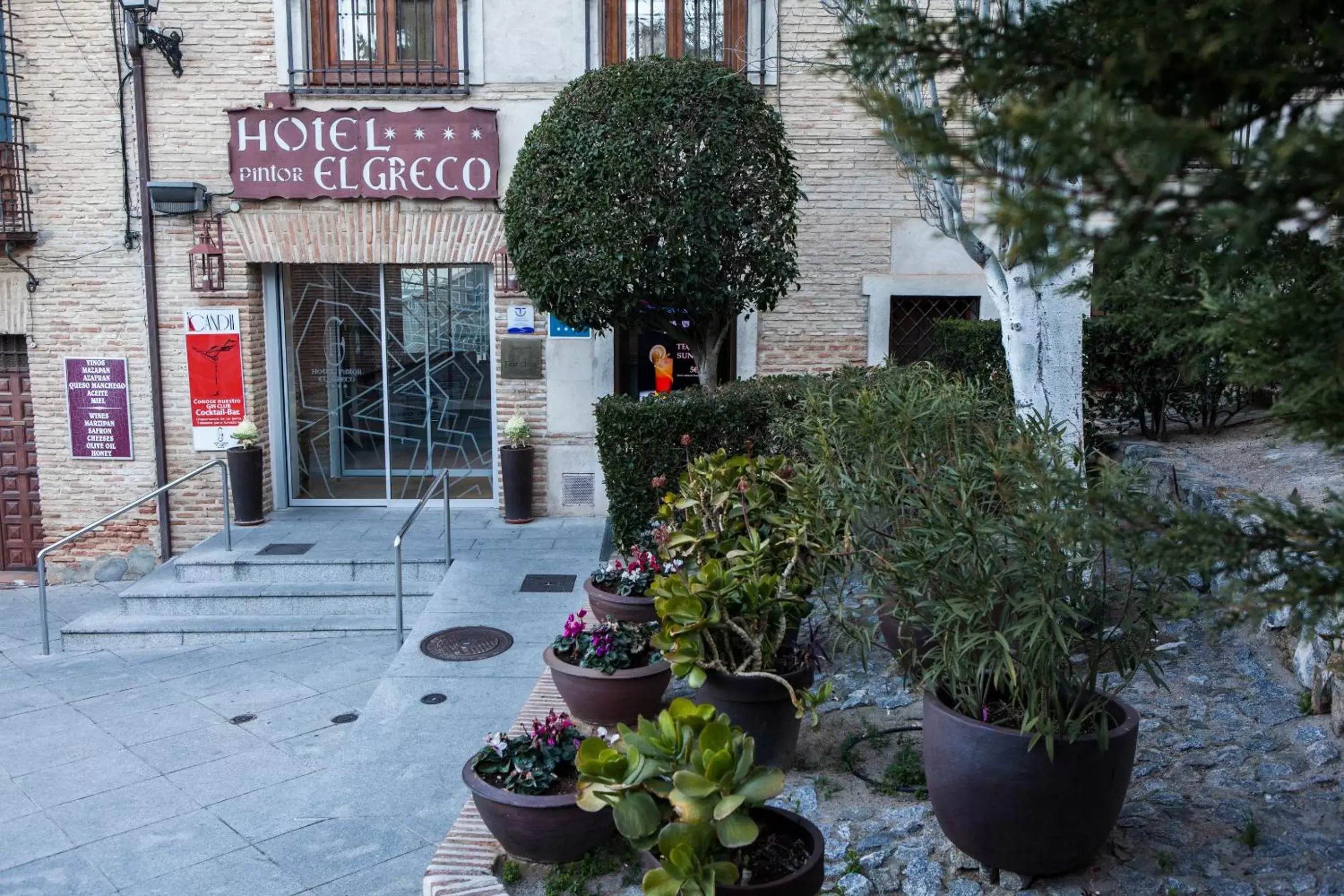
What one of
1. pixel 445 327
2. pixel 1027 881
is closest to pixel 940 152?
pixel 1027 881

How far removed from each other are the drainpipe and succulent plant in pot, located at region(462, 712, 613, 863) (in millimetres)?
7369

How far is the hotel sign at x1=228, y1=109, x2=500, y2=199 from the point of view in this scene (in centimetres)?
963

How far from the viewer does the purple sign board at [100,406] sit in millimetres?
10109

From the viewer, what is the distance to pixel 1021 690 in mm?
3492

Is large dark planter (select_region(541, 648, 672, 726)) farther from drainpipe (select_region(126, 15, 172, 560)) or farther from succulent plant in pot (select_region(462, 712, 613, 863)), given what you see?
drainpipe (select_region(126, 15, 172, 560))

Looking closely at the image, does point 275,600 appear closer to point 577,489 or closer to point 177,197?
point 577,489

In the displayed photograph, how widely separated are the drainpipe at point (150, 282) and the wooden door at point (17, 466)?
4.54 ft

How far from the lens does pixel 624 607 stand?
5.80 m

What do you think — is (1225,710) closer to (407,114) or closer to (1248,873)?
(1248,873)

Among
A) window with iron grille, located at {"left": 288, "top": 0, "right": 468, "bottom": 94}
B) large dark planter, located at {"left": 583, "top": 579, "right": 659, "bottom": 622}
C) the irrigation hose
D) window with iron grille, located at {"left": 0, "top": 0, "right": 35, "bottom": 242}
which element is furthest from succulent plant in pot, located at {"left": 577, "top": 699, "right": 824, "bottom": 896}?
window with iron grille, located at {"left": 0, "top": 0, "right": 35, "bottom": 242}

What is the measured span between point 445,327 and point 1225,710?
766 cm

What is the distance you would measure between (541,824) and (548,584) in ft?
14.0

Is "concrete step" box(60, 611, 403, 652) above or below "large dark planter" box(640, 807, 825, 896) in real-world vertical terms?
below

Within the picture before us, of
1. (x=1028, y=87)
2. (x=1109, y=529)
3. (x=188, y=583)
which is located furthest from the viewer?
(x=188, y=583)
